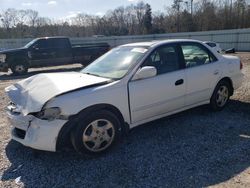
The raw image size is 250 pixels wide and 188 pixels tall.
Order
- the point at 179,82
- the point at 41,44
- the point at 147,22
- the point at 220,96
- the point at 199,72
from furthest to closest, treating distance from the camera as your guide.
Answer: the point at 147,22
the point at 41,44
the point at 220,96
the point at 199,72
the point at 179,82

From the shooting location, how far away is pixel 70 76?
4527 mm

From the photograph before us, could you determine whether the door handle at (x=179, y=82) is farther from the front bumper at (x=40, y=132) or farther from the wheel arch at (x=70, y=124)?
the front bumper at (x=40, y=132)

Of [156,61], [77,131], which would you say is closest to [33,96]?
[77,131]

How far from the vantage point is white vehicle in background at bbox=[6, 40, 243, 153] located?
3586mm

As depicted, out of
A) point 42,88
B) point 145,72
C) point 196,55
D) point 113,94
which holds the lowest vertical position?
point 113,94

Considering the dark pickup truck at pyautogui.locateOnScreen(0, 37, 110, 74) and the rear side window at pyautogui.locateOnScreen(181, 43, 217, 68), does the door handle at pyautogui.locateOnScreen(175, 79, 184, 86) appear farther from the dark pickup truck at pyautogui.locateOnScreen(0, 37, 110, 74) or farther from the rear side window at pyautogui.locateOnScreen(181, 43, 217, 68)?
the dark pickup truck at pyautogui.locateOnScreen(0, 37, 110, 74)

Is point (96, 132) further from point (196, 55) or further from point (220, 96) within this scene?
point (220, 96)

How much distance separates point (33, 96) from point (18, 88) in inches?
27.9

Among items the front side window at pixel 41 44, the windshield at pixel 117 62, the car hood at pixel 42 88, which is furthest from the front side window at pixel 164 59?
the front side window at pixel 41 44

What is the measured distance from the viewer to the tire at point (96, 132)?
12.1ft

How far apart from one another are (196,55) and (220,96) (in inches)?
44.6

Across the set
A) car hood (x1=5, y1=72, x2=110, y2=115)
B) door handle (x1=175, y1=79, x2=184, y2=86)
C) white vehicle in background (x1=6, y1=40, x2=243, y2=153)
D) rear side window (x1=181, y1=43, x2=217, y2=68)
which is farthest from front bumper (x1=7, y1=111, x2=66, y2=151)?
rear side window (x1=181, y1=43, x2=217, y2=68)

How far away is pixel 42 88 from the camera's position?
3.99m

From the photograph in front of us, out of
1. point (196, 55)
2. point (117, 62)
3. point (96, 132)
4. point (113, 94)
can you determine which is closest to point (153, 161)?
point (96, 132)
